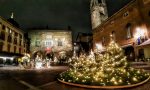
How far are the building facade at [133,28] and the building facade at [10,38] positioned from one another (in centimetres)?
2287

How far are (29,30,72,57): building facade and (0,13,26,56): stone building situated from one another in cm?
484

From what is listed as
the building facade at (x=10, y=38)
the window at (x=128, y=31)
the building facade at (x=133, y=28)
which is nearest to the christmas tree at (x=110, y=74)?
the building facade at (x=133, y=28)

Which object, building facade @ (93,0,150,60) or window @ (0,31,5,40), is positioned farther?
window @ (0,31,5,40)

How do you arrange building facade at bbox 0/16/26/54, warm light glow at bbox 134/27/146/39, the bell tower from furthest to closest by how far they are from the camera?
the bell tower < building facade at bbox 0/16/26/54 < warm light glow at bbox 134/27/146/39

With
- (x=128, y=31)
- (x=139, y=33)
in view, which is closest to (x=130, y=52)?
(x=128, y=31)

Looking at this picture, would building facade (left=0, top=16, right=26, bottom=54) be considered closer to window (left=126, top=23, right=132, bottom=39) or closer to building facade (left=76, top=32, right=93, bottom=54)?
building facade (left=76, top=32, right=93, bottom=54)

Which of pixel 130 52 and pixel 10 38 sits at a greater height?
Result: pixel 10 38

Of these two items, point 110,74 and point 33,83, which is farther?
point 33,83

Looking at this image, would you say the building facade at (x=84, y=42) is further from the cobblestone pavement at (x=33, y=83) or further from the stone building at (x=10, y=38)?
the cobblestone pavement at (x=33, y=83)

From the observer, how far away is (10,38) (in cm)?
3766

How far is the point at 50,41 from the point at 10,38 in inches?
640

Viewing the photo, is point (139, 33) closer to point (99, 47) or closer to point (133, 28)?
point (133, 28)

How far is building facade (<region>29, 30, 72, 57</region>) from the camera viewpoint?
51.2 m

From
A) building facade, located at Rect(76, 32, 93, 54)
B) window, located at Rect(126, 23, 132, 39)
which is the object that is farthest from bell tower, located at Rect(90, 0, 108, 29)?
window, located at Rect(126, 23, 132, 39)
